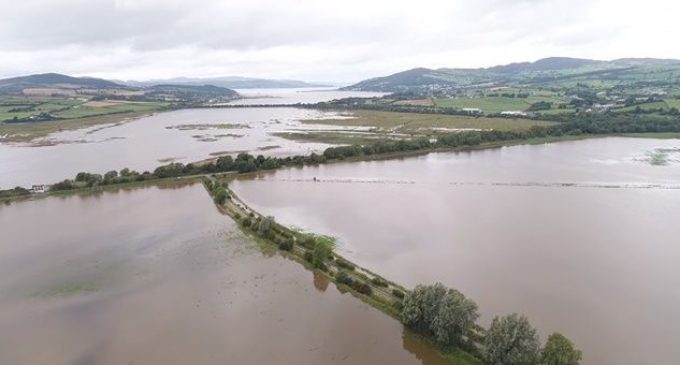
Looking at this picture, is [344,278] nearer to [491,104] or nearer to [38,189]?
[38,189]

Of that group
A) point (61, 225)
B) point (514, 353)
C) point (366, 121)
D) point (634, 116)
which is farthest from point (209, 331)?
point (634, 116)

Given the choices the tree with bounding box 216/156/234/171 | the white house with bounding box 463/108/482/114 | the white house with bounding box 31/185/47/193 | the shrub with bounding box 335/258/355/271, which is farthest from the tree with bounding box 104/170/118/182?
the white house with bounding box 463/108/482/114

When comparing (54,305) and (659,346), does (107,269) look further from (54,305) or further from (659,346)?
(659,346)

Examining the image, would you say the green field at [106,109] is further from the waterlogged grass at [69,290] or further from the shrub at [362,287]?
the shrub at [362,287]

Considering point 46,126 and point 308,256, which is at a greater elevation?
point 46,126

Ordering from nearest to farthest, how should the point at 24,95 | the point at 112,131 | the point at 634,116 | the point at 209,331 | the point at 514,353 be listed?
the point at 514,353 < the point at 209,331 < the point at 634,116 < the point at 112,131 < the point at 24,95

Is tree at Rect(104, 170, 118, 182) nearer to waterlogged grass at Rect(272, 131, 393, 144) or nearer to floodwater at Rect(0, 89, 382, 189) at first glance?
floodwater at Rect(0, 89, 382, 189)

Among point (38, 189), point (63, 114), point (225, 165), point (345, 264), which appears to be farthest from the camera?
point (63, 114)

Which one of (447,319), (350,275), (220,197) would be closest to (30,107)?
(220,197)
